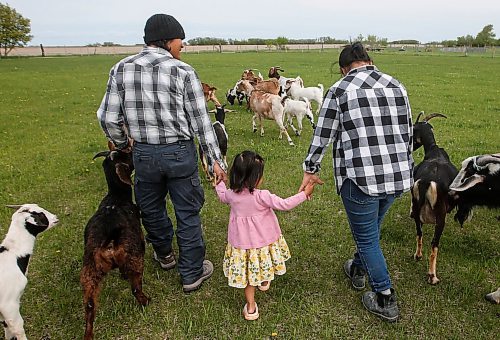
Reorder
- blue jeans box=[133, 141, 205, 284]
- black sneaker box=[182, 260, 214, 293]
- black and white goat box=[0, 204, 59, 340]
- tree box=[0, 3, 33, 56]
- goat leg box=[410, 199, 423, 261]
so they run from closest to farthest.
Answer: black and white goat box=[0, 204, 59, 340] → blue jeans box=[133, 141, 205, 284] → black sneaker box=[182, 260, 214, 293] → goat leg box=[410, 199, 423, 261] → tree box=[0, 3, 33, 56]

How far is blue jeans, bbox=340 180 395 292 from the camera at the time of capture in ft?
9.80

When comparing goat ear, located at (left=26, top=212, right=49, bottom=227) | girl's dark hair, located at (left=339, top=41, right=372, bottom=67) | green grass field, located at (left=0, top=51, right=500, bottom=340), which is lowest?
green grass field, located at (left=0, top=51, right=500, bottom=340)

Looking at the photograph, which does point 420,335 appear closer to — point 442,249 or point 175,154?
point 442,249

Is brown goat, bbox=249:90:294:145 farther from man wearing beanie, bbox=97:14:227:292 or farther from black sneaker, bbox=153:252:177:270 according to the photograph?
man wearing beanie, bbox=97:14:227:292

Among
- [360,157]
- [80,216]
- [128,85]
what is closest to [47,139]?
[80,216]

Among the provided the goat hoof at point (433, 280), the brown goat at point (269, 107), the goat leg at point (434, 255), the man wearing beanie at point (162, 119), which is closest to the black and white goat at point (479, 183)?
the goat leg at point (434, 255)

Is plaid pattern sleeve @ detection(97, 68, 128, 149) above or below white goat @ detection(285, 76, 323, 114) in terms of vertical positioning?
above

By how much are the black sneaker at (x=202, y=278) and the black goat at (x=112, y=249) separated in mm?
382

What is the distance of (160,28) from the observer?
3072 millimetres

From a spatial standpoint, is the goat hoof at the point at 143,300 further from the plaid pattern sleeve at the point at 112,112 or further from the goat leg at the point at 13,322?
the plaid pattern sleeve at the point at 112,112

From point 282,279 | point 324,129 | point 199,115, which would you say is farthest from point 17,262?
point 324,129

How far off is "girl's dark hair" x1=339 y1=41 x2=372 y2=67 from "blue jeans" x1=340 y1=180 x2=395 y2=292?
0.89 m

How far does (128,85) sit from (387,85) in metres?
1.93

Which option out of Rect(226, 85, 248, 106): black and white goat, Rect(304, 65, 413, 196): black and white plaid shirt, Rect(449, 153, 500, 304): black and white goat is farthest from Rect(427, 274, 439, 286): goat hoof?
Rect(226, 85, 248, 106): black and white goat
